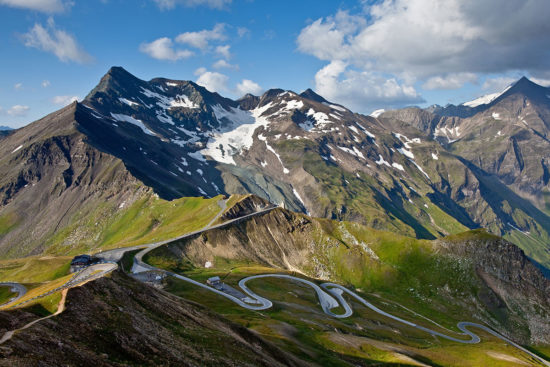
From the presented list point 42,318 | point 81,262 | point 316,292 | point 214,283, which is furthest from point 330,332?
point 81,262

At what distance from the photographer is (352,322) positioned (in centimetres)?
10181

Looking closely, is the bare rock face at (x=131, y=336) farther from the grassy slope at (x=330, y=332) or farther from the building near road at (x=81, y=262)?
the building near road at (x=81, y=262)

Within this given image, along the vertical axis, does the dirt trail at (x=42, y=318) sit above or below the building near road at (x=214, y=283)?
above

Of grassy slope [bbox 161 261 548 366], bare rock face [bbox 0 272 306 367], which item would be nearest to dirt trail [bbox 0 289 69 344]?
bare rock face [bbox 0 272 306 367]

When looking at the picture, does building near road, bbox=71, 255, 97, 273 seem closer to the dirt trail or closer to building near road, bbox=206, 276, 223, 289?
building near road, bbox=206, 276, 223, 289

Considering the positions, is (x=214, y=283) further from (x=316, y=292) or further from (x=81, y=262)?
(x=316, y=292)

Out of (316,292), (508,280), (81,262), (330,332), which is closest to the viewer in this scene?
(330,332)

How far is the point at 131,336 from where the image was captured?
3391cm

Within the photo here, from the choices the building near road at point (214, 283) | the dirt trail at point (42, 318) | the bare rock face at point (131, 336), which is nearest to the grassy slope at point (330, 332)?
the building near road at point (214, 283)

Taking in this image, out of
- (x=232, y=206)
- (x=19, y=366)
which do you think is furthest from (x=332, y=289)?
(x=19, y=366)

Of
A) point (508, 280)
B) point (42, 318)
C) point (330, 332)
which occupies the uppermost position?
point (42, 318)

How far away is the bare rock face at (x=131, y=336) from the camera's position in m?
27.5

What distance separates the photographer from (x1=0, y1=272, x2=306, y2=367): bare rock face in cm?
2745

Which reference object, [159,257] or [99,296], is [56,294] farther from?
[159,257]
